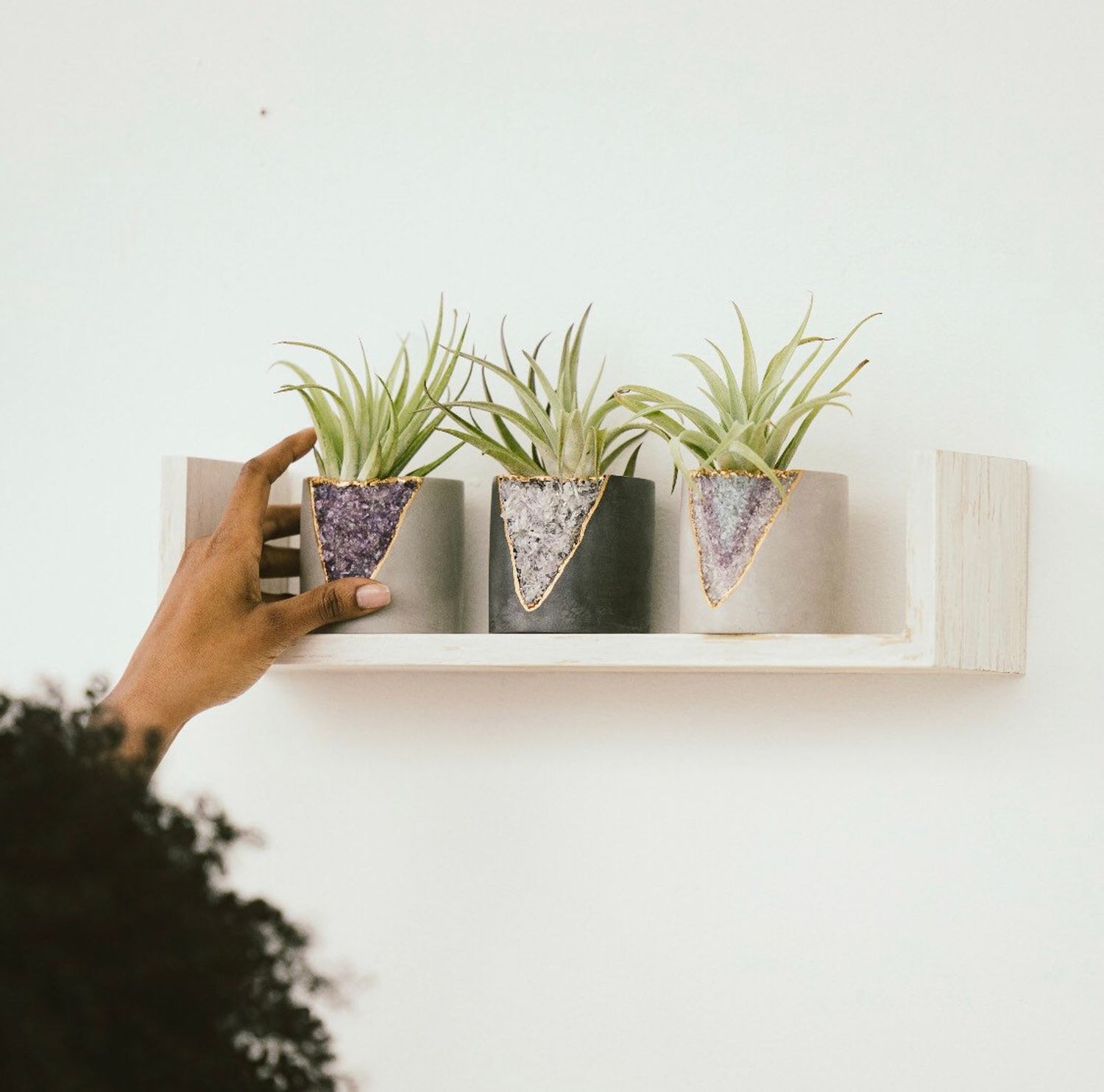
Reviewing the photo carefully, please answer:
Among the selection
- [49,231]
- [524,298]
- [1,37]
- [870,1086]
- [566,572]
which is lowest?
[870,1086]

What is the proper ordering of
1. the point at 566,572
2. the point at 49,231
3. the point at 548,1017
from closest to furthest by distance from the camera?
the point at 566,572
the point at 548,1017
the point at 49,231

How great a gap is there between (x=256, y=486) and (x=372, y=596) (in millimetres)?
131

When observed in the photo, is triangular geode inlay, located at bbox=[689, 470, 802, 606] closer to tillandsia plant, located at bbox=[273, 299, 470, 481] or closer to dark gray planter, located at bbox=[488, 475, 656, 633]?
dark gray planter, located at bbox=[488, 475, 656, 633]

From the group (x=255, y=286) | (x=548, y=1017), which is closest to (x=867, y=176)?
(x=255, y=286)

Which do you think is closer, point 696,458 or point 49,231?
point 696,458

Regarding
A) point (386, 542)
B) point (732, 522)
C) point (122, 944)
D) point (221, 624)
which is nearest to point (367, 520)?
point (386, 542)

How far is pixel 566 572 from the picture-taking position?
0.94 meters

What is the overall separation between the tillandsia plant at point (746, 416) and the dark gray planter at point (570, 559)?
54 mm

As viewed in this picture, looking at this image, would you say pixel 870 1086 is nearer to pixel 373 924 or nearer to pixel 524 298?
pixel 373 924

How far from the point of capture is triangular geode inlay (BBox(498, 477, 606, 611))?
0.94 m

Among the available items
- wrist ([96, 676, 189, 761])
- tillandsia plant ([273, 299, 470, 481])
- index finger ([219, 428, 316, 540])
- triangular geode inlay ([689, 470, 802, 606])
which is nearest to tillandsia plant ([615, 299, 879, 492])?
triangular geode inlay ([689, 470, 802, 606])

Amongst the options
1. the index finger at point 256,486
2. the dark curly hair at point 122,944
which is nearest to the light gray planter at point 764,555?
the index finger at point 256,486

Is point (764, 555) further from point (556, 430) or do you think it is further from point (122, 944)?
point (122, 944)

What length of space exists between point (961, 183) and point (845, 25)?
147 millimetres
